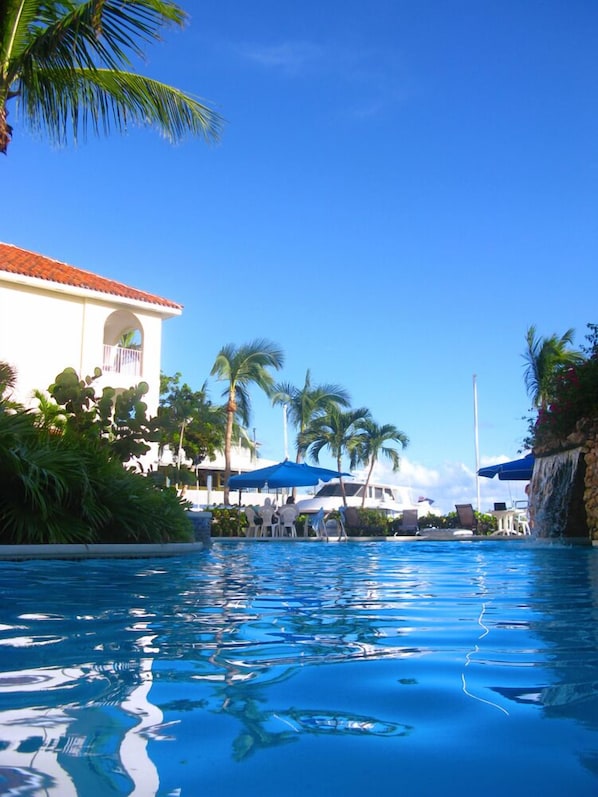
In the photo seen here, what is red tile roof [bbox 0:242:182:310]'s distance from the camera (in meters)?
23.4

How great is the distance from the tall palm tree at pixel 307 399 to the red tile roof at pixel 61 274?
1143cm

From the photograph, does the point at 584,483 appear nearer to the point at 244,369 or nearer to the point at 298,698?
the point at 298,698

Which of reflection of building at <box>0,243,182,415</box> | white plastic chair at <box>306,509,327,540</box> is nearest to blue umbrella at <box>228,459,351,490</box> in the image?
white plastic chair at <box>306,509,327,540</box>

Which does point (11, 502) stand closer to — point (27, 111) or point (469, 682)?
point (27, 111)

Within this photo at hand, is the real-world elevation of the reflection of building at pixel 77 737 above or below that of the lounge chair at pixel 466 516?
below

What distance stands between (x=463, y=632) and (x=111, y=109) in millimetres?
9622

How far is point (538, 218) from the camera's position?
56.9 ft

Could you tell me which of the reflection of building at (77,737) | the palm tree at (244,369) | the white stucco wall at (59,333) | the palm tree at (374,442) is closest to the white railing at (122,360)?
the white stucco wall at (59,333)

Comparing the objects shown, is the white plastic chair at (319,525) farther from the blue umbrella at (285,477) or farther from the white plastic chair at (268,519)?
the blue umbrella at (285,477)

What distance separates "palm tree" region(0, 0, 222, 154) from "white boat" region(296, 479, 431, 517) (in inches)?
883

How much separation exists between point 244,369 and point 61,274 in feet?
30.7

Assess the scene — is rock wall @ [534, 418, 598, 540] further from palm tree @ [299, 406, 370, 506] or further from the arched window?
palm tree @ [299, 406, 370, 506]

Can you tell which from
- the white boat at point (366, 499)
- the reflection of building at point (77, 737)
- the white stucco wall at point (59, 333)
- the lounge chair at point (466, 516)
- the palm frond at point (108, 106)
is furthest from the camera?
the white boat at point (366, 499)

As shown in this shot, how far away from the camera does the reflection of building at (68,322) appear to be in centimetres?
2295
